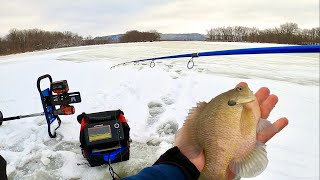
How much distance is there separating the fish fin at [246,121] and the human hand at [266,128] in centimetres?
7

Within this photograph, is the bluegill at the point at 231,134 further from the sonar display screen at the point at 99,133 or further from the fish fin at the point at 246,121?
the sonar display screen at the point at 99,133

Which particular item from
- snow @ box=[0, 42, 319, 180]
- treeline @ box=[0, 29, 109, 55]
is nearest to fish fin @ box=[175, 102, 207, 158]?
snow @ box=[0, 42, 319, 180]

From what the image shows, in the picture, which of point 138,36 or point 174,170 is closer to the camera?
point 174,170

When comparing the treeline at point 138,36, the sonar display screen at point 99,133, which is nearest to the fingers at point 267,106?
the sonar display screen at point 99,133

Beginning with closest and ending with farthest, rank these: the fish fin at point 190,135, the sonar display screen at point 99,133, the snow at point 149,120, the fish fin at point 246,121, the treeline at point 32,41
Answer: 1. the fish fin at point 246,121
2. the fish fin at point 190,135
3. the snow at point 149,120
4. the sonar display screen at point 99,133
5. the treeline at point 32,41

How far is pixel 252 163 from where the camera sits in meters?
1.14

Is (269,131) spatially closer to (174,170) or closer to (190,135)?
(190,135)

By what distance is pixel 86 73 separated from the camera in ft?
31.7

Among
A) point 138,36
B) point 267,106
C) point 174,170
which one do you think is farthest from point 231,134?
point 138,36

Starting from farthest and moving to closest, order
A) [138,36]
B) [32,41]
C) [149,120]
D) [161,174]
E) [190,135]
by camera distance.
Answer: [138,36]
[32,41]
[149,120]
[161,174]
[190,135]

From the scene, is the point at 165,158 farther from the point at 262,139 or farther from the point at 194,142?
the point at 262,139

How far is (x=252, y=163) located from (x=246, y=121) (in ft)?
0.49

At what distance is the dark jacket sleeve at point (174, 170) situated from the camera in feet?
4.70

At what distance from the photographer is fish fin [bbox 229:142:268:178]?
1128 mm
